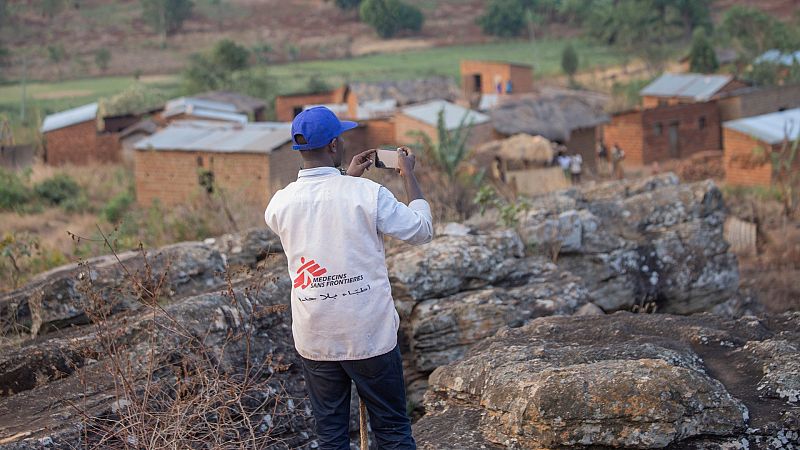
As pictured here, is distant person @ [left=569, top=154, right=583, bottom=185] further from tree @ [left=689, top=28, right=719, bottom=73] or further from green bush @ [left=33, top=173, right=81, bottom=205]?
tree @ [left=689, top=28, right=719, bottom=73]

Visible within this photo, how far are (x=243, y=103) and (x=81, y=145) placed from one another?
6.00 meters

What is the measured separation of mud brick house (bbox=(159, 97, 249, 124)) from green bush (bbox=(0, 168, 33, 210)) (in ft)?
18.2

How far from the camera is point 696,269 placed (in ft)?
28.0

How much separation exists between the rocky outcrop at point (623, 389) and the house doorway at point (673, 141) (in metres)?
21.4

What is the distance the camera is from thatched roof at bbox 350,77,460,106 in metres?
29.6

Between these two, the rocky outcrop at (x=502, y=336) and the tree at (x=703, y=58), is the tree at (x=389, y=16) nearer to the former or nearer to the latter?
the tree at (x=703, y=58)

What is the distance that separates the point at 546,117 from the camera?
2400cm

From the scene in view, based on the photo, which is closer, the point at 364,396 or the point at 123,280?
the point at 364,396

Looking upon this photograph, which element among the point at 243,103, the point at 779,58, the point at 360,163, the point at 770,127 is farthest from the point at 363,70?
the point at 360,163

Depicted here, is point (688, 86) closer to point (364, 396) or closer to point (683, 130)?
point (683, 130)

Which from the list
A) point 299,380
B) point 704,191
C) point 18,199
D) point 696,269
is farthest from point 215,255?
point 18,199

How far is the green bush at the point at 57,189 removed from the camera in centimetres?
2109

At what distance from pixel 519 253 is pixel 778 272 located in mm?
6054

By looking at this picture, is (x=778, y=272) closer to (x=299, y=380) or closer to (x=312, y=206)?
(x=299, y=380)
